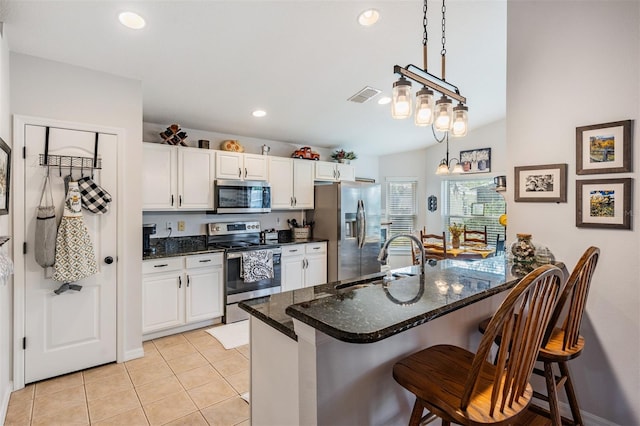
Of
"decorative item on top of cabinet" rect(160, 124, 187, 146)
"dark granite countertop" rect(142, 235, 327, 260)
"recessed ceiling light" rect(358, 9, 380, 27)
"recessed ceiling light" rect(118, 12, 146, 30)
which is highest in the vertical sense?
"recessed ceiling light" rect(358, 9, 380, 27)

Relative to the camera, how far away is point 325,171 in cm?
516

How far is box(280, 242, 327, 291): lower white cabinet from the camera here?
14.4 ft

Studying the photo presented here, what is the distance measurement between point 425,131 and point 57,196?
489 cm

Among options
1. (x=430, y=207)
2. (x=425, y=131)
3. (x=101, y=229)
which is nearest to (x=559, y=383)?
→ (x=101, y=229)

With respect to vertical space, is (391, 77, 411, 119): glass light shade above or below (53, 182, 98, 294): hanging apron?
Answer: above

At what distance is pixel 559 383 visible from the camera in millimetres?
1697

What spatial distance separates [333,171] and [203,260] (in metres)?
2.51

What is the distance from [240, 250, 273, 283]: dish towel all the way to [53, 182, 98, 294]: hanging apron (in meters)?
1.58

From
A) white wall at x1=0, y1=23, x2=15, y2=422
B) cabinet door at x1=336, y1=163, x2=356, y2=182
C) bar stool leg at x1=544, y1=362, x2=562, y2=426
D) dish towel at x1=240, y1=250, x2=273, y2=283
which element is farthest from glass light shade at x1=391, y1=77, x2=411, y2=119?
cabinet door at x1=336, y1=163, x2=356, y2=182

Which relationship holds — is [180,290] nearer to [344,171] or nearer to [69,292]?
[69,292]

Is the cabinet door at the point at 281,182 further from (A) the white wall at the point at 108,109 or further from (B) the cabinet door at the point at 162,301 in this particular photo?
(A) the white wall at the point at 108,109

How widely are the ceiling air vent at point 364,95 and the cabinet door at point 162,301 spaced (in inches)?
108

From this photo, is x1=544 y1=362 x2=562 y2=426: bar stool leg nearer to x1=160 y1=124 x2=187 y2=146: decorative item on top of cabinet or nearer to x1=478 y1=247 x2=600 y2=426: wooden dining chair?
x1=478 y1=247 x2=600 y2=426: wooden dining chair

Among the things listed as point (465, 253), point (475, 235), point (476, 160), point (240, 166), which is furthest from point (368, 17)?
point (475, 235)
